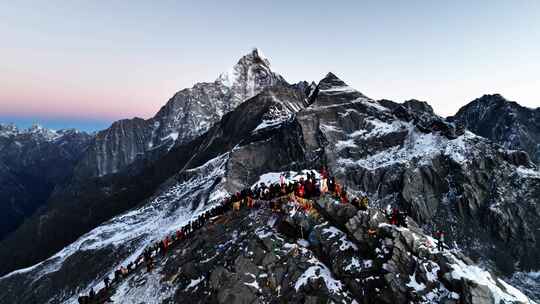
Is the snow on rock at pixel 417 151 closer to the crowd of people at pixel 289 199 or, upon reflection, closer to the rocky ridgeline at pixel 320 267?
the crowd of people at pixel 289 199

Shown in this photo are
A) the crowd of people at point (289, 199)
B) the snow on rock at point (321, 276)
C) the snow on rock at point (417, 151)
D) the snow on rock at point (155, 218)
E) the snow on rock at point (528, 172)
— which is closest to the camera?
the snow on rock at point (321, 276)

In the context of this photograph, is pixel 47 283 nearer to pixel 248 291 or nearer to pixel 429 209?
pixel 248 291

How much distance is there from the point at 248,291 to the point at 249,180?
100467 millimetres

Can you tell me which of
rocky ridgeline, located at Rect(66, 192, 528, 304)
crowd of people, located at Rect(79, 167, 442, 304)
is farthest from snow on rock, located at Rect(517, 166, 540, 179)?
rocky ridgeline, located at Rect(66, 192, 528, 304)

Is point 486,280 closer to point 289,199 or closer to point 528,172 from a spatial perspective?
point 289,199

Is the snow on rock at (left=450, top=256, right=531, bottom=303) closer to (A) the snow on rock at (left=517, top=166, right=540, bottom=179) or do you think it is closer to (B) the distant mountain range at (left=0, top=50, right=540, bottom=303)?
(B) the distant mountain range at (left=0, top=50, right=540, bottom=303)

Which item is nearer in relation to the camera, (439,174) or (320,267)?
(320,267)

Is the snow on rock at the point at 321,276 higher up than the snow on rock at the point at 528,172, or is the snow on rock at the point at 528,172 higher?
the snow on rock at the point at 528,172

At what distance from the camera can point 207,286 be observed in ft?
160

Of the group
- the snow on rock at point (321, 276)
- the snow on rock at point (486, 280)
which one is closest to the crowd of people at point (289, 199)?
the snow on rock at point (321, 276)

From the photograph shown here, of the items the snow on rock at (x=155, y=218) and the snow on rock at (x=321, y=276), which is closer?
the snow on rock at (x=321, y=276)

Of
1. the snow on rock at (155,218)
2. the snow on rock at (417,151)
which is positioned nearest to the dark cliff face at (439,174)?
the snow on rock at (417,151)

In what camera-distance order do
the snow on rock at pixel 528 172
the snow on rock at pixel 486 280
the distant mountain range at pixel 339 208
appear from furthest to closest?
the snow on rock at pixel 528 172 < the distant mountain range at pixel 339 208 < the snow on rock at pixel 486 280

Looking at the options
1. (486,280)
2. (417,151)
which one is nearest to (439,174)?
(417,151)
